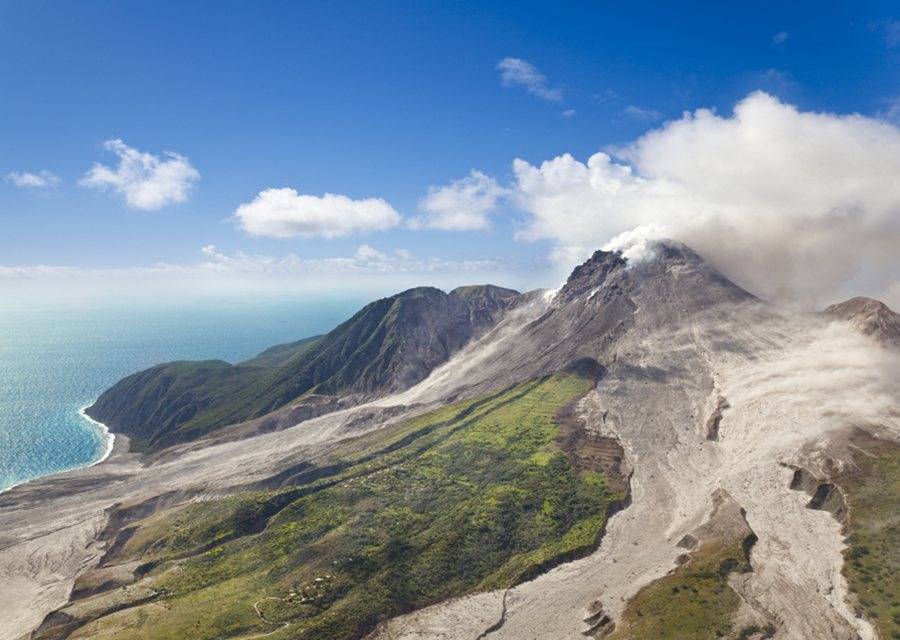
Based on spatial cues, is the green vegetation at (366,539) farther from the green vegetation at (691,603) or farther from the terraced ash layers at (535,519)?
the green vegetation at (691,603)

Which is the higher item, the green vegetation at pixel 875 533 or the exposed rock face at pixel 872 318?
the exposed rock face at pixel 872 318

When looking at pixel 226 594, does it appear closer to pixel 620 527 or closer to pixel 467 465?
pixel 467 465

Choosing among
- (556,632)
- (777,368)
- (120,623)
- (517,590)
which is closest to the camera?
(556,632)

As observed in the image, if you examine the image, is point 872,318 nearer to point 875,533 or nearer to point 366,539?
point 875,533

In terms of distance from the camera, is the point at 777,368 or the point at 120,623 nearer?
the point at 120,623

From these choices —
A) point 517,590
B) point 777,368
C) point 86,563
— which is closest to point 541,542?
point 517,590

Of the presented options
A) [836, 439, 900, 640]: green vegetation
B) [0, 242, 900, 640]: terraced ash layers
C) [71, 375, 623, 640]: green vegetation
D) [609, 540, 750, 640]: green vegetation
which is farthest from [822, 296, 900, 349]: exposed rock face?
[609, 540, 750, 640]: green vegetation

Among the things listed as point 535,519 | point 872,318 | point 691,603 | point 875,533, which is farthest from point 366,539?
point 872,318

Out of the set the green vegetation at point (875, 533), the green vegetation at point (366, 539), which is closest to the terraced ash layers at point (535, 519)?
the green vegetation at point (875, 533)
